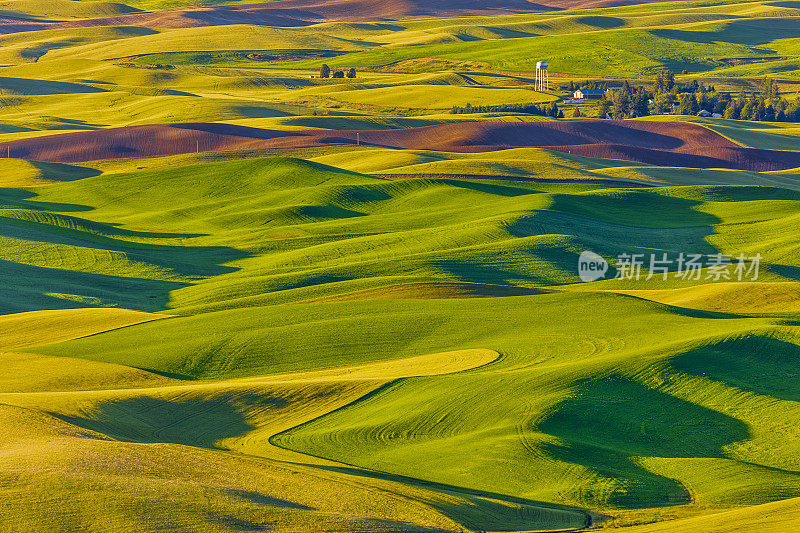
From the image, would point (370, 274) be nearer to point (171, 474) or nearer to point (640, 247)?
point (640, 247)

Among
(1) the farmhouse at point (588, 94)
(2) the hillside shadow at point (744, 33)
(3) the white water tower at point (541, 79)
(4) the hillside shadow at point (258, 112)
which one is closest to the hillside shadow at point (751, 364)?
(4) the hillside shadow at point (258, 112)

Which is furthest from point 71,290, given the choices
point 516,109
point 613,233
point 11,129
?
point 516,109

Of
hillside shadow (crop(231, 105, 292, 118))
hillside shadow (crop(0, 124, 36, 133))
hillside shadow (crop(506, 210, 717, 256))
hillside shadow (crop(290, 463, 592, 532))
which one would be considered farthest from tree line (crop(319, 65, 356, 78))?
hillside shadow (crop(290, 463, 592, 532))

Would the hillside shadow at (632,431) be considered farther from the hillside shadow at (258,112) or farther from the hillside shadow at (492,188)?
the hillside shadow at (258,112)

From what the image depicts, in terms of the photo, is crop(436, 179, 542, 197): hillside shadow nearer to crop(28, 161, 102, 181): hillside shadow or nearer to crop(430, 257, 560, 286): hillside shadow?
crop(430, 257, 560, 286): hillside shadow

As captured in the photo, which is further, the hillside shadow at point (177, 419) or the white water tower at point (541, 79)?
the white water tower at point (541, 79)

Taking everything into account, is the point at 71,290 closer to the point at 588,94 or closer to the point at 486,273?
the point at 486,273
